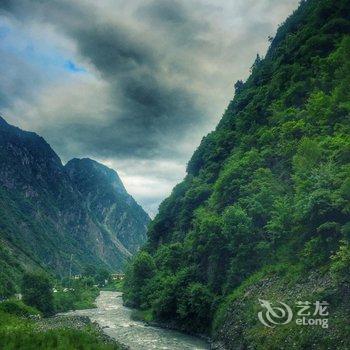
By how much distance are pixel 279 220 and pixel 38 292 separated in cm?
6494

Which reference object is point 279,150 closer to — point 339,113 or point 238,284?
point 339,113

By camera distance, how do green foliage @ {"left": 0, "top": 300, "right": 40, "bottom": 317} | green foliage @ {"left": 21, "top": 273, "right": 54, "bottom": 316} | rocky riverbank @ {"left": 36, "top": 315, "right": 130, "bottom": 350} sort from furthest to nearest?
green foliage @ {"left": 21, "top": 273, "right": 54, "bottom": 316}
green foliage @ {"left": 0, "top": 300, "right": 40, "bottom": 317}
rocky riverbank @ {"left": 36, "top": 315, "right": 130, "bottom": 350}

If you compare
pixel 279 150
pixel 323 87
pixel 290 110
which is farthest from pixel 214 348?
pixel 323 87

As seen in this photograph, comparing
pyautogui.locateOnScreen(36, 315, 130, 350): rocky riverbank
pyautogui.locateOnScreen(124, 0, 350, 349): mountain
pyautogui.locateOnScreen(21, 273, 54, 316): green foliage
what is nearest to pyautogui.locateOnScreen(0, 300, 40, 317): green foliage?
pyautogui.locateOnScreen(36, 315, 130, 350): rocky riverbank

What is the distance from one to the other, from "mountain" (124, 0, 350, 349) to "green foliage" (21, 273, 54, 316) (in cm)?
2166

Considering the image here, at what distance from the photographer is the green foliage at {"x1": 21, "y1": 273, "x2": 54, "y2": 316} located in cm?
9012

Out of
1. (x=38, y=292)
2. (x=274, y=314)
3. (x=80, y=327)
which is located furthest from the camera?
(x=38, y=292)

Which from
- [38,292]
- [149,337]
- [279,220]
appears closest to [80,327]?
[149,337]

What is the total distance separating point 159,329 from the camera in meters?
65.5

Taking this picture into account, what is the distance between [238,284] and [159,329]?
1837 cm

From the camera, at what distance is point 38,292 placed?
9138 centimetres

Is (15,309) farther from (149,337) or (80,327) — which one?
(149,337)

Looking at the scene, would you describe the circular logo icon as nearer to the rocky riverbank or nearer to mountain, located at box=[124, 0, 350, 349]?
mountain, located at box=[124, 0, 350, 349]

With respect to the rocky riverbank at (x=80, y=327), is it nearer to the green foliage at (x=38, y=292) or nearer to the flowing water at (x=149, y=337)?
the flowing water at (x=149, y=337)
